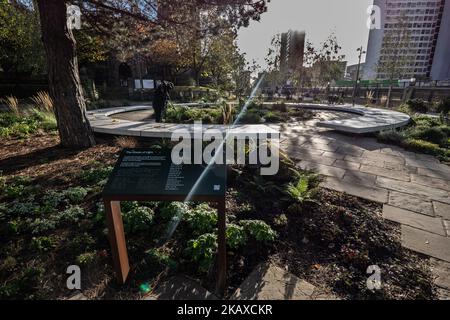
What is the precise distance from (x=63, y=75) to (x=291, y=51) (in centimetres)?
4180

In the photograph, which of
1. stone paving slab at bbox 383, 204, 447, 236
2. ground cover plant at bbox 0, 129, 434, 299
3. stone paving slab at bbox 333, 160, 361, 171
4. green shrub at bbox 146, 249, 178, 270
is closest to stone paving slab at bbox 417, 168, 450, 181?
stone paving slab at bbox 333, 160, 361, 171

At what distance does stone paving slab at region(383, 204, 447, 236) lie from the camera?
3090 mm

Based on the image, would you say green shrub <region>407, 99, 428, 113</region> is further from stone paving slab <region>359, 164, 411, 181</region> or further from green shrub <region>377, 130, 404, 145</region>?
stone paving slab <region>359, 164, 411, 181</region>

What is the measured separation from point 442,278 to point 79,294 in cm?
336

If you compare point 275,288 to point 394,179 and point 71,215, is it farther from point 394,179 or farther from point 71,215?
point 394,179

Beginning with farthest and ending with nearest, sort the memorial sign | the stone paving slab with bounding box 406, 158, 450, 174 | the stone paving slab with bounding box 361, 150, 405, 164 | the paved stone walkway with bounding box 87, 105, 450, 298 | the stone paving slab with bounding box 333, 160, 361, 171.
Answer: the stone paving slab with bounding box 361, 150, 405, 164 < the stone paving slab with bounding box 406, 158, 450, 174 < the stone paving slab with bounding box 333, 160, 361, 171 < the paved stone walkway with bounding box 87, 105, 450, 298 < the memorial sign

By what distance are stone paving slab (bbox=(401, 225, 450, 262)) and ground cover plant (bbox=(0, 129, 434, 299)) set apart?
0.13 metres

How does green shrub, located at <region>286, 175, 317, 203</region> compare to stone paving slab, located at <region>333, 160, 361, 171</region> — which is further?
stone paving slab, located at <region>333, 160, 361, 171</region>

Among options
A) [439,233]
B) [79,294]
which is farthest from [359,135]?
[79,294]

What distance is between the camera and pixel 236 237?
2.56 m

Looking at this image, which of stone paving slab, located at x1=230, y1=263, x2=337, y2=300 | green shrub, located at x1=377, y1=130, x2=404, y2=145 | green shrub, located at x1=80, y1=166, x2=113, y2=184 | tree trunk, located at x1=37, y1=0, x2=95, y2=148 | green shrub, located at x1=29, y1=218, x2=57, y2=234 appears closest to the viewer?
stone paving slab, located at x1=230, y1=263, x2=337, y2=300

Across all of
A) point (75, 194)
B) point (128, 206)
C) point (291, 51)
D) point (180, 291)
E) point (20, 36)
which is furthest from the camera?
point (291, 51)

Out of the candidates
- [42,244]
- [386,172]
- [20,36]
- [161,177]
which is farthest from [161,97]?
[20,36]
